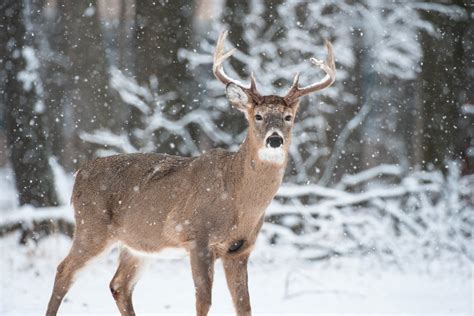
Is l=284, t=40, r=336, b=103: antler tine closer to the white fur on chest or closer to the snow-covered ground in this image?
the white fur on chest

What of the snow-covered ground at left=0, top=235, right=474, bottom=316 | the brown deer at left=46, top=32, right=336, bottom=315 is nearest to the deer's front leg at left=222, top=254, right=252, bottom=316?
the brown deer at left=46, top=32, right=336, bottom=315

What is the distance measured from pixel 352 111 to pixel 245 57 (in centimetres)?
157

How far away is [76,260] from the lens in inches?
293

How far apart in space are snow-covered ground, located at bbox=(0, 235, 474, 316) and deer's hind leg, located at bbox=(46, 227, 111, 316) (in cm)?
120

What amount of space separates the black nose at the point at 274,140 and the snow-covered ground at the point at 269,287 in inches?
98.8

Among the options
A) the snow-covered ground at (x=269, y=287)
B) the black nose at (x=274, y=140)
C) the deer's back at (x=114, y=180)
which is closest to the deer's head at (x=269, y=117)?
the black nose at (x=274, y=140)

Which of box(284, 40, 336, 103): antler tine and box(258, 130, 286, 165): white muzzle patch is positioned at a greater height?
box(284, 40, 336, 103): antler tine

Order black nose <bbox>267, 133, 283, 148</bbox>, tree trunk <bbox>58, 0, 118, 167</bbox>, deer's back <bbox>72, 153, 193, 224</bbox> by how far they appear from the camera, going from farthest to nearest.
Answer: tree trunk <bbox>58, 0, 118, 167</bbox> → deer's back <bbox>72, 153, 193, 224</bbox> → black nose <bbox>267, 133, 283, 148</bbox>

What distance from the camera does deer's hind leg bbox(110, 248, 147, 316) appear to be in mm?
7590

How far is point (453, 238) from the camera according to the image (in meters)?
11.4

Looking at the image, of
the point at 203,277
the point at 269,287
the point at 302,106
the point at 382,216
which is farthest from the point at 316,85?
the point at 382,216

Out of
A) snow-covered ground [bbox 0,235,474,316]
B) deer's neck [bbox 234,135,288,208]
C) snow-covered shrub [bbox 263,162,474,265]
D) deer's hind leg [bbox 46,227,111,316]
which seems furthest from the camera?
snow-covered shrub [bbox 263,162,474,265]

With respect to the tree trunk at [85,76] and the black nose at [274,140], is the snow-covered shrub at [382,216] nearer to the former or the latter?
the tree trunk at [85,76]

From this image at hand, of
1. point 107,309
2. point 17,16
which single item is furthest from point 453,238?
point 17,16
